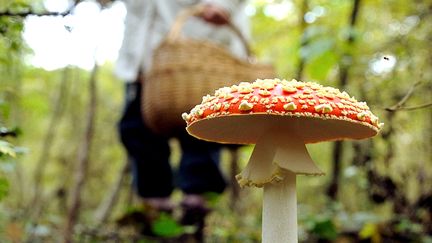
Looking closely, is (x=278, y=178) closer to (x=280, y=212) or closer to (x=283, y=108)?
(x=280, y=212)

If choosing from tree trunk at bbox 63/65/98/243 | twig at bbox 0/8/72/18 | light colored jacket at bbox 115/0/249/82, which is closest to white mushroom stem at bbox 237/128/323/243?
twig at bbox 0/8/72/18

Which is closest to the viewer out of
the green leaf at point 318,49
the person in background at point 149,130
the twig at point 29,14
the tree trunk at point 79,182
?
the twig at point 29,14

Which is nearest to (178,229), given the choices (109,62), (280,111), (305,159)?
(305,159)

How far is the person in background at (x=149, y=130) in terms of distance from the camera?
315 cm

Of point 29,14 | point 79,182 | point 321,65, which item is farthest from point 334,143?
point 29,14

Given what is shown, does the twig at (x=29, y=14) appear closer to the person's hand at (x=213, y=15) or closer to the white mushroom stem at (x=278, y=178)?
the white mushroom stem at (x=278, y=178)

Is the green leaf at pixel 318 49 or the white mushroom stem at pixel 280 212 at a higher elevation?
the green leaf at pixel 318 49

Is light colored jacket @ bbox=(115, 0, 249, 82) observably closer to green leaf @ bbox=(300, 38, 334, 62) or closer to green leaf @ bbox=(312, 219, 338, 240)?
green leaf @ bbox=(300, 38, 334, 62)

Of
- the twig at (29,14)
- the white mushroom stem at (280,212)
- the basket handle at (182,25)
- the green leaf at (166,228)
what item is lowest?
the green leaf at (166,228)

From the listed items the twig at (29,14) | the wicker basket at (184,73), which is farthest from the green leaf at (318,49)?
the twig at (29,14)

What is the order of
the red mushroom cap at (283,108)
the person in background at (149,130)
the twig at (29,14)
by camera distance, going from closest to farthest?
1. the red mushroom cap at (283,108)
2. the twig at (29,14)
3. the person in background at (149,130)

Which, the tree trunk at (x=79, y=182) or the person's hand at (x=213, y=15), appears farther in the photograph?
the person's hand at (x=213, y=15)

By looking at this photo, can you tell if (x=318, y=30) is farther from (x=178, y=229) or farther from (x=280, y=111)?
(x=280, y=111)

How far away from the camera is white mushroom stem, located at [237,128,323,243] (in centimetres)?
142
